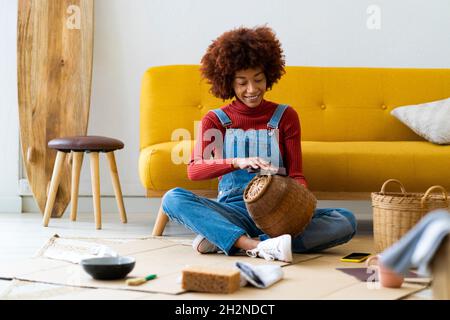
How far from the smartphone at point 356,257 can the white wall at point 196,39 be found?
6.18 ft

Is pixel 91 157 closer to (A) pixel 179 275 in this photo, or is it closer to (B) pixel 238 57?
(B) pixel 238 57

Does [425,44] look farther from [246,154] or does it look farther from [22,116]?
[22,116]

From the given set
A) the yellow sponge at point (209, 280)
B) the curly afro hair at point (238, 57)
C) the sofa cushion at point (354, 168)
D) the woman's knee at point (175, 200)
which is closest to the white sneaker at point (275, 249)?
the woman's knee at point (175, 200)

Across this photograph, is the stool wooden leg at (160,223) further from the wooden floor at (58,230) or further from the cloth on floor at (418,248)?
the cloth on floor at (418,248)

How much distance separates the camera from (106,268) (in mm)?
2141

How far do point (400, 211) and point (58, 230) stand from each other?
67.9 inches

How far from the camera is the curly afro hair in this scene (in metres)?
2.89

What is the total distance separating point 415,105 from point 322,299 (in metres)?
2.11

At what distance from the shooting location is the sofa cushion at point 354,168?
3355mm

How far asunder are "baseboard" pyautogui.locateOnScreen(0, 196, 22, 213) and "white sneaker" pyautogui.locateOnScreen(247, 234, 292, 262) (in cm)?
229

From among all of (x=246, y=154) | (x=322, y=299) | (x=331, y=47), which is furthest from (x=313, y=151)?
(x=322, y=299)

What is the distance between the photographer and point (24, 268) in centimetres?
240

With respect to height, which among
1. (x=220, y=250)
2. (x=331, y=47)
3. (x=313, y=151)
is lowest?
(x=220, y=250)
